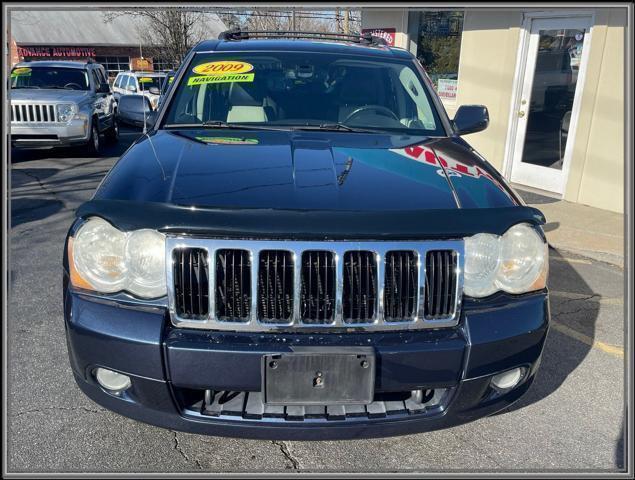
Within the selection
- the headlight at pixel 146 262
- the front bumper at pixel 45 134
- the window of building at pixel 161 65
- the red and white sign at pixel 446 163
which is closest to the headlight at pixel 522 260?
the red and white sign at pixel 446 163

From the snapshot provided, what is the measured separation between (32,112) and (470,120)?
8.74 m

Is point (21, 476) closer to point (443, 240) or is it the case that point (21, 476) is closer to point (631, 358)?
point (443, 240)

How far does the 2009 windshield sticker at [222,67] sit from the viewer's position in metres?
3.50

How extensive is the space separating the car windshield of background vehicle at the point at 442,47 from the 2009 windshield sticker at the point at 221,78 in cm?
772

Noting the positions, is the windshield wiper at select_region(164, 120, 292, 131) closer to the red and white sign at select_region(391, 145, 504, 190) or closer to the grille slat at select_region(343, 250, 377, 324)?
the red and white sign at select_region(391, 145, 504, 190)

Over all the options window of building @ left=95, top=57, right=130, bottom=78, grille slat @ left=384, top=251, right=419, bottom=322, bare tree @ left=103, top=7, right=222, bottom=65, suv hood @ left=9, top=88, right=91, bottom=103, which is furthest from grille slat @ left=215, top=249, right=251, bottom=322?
window of building @ left=95, top=57, right=130, bottom=78

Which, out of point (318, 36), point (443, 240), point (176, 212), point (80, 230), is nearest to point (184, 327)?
point (176, 212)

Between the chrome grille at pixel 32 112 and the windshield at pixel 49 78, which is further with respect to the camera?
the windshield at pixel 49 78

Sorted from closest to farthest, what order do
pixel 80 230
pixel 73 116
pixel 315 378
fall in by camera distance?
pixel 315 378, pixel 80 230, pixel 73 116

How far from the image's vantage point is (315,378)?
198 cm

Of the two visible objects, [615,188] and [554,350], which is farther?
[615,188]

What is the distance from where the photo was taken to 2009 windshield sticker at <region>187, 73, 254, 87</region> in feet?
11.3

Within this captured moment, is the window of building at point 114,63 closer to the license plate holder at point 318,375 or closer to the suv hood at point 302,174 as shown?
the suv hood at point 302,174

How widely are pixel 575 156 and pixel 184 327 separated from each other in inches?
280
